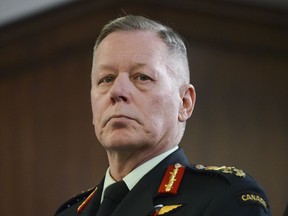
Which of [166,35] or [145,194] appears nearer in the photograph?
[145,194]

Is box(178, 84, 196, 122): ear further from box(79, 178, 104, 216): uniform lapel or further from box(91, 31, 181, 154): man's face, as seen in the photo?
box(79, 178, 104, 216): uniform lapel

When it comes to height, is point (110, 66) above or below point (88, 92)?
above

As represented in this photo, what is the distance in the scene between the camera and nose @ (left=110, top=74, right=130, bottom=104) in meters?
1.56

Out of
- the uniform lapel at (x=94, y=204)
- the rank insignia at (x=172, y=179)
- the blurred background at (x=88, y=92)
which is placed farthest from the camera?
the blurred background at (x=88, y=92)

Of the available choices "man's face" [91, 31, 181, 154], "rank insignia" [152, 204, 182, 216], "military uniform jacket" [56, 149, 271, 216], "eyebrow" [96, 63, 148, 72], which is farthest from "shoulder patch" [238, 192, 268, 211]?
"eyebrow" [96, 63, 148, 72]

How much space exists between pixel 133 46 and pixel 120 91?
0.39 feet

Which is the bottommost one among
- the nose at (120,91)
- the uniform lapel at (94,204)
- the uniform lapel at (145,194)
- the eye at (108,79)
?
the uniform lapel at (94,204)

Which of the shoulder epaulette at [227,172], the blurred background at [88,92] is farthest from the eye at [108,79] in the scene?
the blurred background at [88,92]

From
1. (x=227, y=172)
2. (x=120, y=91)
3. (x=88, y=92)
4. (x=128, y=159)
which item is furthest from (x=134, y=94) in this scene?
(x=88, y=92)

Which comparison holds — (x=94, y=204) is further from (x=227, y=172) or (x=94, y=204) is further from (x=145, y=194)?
(x=227, y=172)

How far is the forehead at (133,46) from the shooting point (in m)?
1.62

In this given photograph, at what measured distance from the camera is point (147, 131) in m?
1.57

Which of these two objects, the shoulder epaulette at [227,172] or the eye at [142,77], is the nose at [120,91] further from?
the shoulder epaulette at [227,172]

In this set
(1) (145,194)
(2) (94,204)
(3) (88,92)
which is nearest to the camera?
(1) (145,194)
